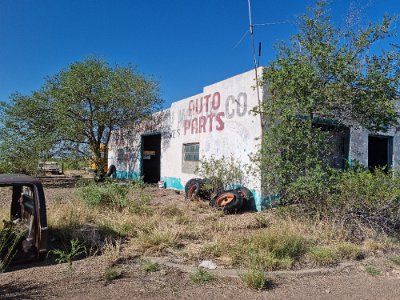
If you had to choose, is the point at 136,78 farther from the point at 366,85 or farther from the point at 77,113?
the point at 366,85

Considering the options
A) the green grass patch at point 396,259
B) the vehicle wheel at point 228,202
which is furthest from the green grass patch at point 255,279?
the vehicle wheel at point 228,202

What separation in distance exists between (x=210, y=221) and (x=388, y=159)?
8638mm

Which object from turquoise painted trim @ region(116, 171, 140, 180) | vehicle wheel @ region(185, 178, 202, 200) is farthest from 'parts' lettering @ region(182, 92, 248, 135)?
turquoise painted trim @ region(116, 171, 140, 180)

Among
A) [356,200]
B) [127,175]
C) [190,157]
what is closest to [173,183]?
[190,157]

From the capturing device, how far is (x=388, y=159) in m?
13.0

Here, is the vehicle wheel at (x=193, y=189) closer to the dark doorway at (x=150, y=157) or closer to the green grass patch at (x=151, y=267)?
the green grass patch at (x=151, y=267)

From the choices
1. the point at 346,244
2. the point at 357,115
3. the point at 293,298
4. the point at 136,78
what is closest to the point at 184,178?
the point at 136,78

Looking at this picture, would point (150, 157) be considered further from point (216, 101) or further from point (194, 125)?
point (216, 101)

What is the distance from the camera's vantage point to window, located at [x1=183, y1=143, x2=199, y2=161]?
43.4 ft

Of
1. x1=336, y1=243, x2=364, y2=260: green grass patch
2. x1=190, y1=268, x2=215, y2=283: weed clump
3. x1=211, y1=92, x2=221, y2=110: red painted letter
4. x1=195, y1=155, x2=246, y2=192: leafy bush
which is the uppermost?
x1=211, y1=92, x2=221, y2=110: red painted letter

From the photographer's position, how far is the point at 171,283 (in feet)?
14.2

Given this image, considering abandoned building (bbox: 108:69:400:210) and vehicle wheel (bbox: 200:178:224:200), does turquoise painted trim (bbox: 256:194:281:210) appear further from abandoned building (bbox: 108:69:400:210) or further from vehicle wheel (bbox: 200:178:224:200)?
vehicle wheel (bbox: 200:178:224:200)

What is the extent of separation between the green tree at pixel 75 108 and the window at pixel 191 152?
3.75 meters

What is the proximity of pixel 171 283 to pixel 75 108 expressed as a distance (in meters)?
12.7
